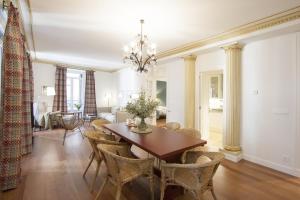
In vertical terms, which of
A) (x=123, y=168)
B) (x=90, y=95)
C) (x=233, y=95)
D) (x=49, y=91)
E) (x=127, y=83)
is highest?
(x=127, y=83)

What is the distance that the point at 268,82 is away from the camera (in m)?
3.28

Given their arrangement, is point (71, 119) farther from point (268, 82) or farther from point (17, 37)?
point (268, 82)

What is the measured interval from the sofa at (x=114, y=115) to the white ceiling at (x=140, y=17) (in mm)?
2400

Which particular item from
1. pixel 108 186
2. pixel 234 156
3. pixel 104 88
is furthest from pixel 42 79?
pixel 234 156

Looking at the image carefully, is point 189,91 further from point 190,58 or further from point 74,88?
point 74,88

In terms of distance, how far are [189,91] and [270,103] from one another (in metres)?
1.92

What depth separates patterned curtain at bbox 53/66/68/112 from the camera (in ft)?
24.0

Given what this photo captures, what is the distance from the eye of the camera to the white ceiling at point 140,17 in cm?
Result: 253


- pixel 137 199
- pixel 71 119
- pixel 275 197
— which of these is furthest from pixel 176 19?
pixel 71 119

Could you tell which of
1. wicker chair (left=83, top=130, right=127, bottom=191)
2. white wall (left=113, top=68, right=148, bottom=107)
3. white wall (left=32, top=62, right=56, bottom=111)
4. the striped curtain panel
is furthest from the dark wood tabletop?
white wall (left=32, top=62, right=56, bottom=111)

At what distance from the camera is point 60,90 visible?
733 cm

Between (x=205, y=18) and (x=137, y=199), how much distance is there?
2955mm

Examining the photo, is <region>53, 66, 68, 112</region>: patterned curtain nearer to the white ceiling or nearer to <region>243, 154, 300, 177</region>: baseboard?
the white ceiling

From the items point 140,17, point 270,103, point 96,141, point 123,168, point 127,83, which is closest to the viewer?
point 123,168
